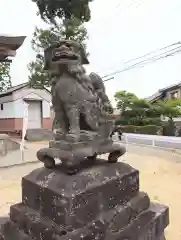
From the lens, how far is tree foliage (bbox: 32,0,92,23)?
1697 cm

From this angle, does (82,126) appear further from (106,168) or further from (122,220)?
(122,220)

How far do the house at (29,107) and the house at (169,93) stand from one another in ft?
33.4

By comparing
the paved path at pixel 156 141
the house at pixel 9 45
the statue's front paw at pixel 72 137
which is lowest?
the paved path at pixel 156 141

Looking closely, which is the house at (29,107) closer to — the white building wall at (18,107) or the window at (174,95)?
the white building wall at (18,107)

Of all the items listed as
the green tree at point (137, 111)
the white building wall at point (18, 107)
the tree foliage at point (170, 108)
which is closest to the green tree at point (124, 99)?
the green tree at point (137, 111)

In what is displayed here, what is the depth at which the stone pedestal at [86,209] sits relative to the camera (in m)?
1.96

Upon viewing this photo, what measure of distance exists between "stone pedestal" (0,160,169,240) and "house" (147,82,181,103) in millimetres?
20948

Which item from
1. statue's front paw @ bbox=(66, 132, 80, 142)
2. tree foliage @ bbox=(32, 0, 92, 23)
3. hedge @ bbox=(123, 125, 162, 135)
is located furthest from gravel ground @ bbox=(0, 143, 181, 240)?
tree foliage @ bbox=(32, 0, 92, 23)

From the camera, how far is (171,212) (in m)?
3.64

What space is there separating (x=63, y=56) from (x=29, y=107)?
15342 millimetres

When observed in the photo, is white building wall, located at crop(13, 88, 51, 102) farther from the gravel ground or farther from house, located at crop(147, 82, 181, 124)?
house, located at crop(147, 82, 181, 124)

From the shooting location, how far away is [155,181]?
5.41 m

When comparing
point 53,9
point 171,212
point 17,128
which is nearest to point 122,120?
point 17,128

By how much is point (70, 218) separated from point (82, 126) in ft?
2.71
